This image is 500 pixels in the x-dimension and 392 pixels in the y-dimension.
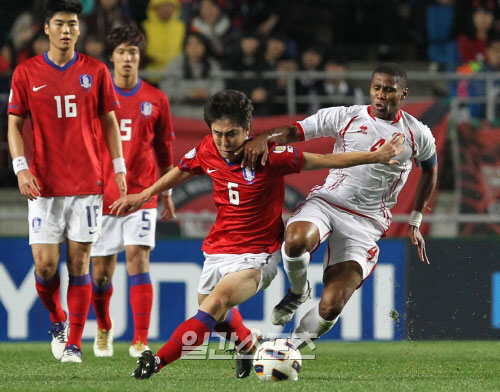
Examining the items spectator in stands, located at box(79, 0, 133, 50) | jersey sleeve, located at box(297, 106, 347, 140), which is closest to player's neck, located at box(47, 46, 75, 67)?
jersey sleeve, located at box(297, 106, 347, 140)

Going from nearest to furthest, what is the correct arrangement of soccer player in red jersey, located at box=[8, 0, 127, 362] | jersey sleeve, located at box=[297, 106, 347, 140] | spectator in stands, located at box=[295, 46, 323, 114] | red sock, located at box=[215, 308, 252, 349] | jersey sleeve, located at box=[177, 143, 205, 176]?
jersey sleeve, located at box=[177, 143, 205, 176], red sock, located at box=[215, 308, 252, 349], jersey sleeve, located at box=[297, 106, 347, 140], soccer player in red jersey, located at box=[8, 0, 127, 362], spectator in stands, located at box=[295, 46, 323, 114]

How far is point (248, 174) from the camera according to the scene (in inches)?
235

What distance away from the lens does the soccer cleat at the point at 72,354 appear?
6977 mm

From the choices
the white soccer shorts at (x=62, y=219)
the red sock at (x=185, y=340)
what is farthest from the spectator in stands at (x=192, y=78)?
the red sock at (x=185, y=340)

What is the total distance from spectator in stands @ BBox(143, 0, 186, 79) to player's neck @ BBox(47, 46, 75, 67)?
494 centimetres

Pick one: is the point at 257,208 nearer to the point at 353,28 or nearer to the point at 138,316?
the point at 138,316

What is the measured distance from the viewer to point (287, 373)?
5.91 m

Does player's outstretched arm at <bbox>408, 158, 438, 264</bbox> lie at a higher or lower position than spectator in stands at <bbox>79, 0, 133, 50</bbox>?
lower

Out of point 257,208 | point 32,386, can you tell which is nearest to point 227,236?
point 257,208

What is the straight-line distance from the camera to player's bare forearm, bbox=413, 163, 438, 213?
271 inches

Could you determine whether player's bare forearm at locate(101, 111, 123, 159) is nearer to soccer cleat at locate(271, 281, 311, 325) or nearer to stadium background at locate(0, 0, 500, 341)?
soccer cleat at locate(271, 281, 311, 325)

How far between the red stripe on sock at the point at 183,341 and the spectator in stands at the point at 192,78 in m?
4.71

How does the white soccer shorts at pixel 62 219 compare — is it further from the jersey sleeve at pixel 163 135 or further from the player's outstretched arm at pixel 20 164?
the jersey sleeve at pixel 163 135

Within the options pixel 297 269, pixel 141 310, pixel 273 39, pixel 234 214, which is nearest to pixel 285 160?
pixel 234 214
